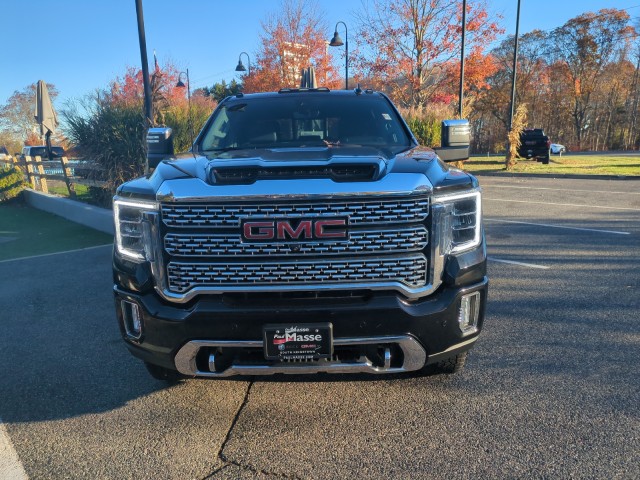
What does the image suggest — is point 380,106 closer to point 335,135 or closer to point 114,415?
point 335,135

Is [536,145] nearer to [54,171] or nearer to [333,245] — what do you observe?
[54,171]

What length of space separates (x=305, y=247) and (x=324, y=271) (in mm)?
160

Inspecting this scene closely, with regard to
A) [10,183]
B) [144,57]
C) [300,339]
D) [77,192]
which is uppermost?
[144,57]

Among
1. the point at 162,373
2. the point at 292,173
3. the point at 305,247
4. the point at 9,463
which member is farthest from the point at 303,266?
the point at 9,463

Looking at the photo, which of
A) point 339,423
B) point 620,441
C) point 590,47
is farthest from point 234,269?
point 590,47

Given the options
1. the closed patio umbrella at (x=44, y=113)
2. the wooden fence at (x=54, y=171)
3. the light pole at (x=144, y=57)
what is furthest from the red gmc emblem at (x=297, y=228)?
the closed patio umbrella at (x=44, y=113)

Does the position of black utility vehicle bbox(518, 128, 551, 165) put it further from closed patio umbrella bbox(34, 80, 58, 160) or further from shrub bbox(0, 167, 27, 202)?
shrub bbox(0, 167, 27, 202)

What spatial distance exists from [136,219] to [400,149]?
70.5 inches

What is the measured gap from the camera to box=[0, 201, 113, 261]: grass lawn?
8227 mm

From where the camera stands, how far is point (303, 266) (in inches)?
100

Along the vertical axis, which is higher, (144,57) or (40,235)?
(144,57)

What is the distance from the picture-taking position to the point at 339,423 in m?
2.83

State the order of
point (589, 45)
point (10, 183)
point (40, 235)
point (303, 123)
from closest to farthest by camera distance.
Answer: point (303, 123), point (40, 235), point (10, 183), point (589, 45)

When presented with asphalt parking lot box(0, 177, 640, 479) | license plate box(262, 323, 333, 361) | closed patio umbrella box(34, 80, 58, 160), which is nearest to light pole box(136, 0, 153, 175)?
closed patio umbrella box(34, 80, 58, 160)
